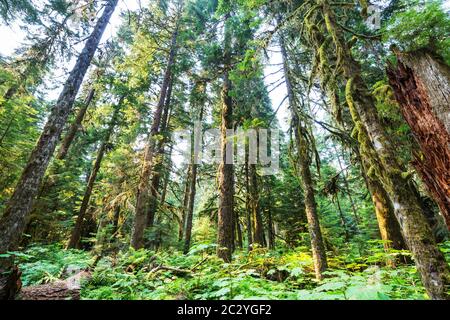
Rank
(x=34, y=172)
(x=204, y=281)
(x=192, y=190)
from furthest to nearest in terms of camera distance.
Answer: (x=192, y=190) < (x=34, y=172) < (x=204, y=281)

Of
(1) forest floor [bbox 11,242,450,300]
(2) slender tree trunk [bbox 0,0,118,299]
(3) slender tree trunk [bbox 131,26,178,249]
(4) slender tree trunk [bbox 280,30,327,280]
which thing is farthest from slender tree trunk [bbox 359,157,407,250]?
(2) slender tree trunk [bbox 0,0,118,299]

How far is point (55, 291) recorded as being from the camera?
4.58 m

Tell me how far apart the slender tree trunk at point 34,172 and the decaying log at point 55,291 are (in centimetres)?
33

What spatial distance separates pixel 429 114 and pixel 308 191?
3.58 meters

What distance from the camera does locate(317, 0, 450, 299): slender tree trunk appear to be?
9.08 feet

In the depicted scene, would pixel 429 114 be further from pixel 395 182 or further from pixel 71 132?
pixel 71 132

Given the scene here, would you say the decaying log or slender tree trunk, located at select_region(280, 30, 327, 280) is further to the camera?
slender tree trunk, located at select_region(280, 30, 327, 280)

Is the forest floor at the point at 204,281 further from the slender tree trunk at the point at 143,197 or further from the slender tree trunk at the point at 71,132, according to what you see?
the slender tree trunk at the point at 71,132

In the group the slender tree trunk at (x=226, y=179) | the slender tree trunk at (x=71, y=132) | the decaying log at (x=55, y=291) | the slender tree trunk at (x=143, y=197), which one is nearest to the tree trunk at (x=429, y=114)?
the slender tree trunk at (x=226, y=179)

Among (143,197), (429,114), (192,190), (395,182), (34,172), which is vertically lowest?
(395,182)

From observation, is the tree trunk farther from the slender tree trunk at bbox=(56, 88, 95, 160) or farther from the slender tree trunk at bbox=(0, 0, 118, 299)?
the slender tree trunk at bbox=(56, 88, 95, 160)

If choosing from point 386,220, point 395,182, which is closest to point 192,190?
point 386,220

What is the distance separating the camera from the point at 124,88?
12172mm

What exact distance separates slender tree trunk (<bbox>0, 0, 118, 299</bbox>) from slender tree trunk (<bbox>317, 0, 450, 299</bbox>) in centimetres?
658
